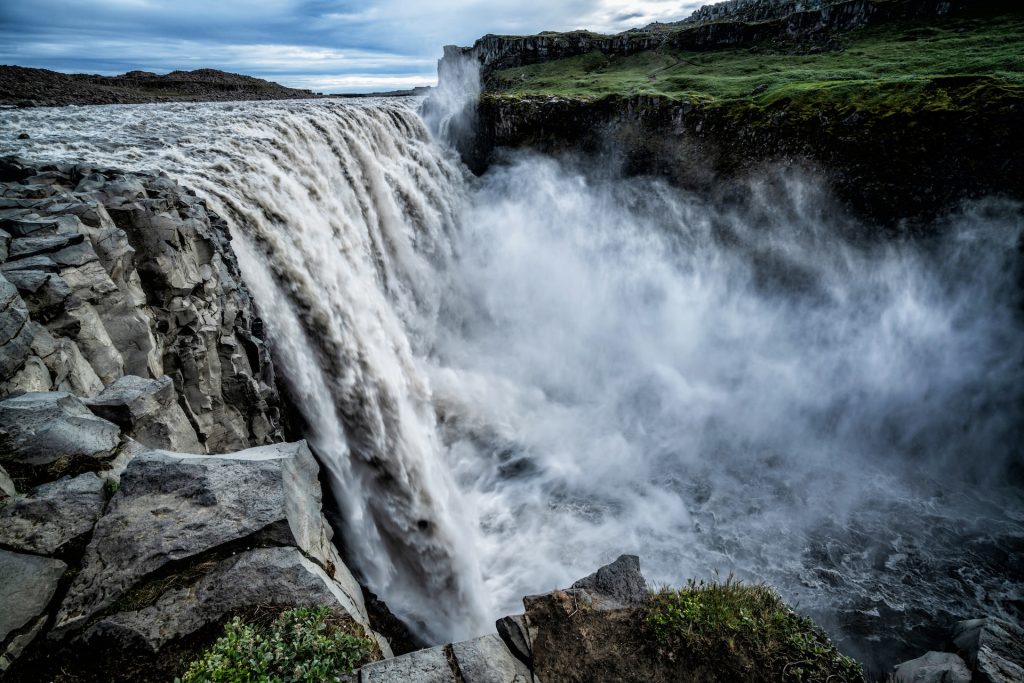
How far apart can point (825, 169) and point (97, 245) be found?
26413 millimetres

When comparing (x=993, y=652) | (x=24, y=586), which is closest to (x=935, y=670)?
(x=993, y=652)

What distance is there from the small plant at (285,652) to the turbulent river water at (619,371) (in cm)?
642

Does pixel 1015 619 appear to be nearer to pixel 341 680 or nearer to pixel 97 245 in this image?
pixel 341 680

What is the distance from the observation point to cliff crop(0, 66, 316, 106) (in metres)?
24.3

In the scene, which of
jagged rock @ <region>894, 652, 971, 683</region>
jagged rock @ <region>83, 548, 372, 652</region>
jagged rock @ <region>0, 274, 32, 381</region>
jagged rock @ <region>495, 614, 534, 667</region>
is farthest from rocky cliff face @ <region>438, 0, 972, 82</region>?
jagged rock @ <region>83, 548, 372, 652</region>

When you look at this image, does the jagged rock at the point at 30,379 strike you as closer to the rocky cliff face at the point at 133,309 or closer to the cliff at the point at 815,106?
the rocky cliff face at the point at 133,309

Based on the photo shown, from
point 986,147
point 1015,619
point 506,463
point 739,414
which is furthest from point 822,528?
point 986,147

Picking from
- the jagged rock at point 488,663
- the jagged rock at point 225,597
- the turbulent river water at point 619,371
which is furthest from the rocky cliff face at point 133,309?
the jagged rock at point 488,663

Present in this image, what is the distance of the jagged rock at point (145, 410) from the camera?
601 centimetres

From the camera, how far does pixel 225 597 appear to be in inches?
A: 181

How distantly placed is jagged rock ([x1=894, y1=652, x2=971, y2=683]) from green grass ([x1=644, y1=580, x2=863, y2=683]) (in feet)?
10.9

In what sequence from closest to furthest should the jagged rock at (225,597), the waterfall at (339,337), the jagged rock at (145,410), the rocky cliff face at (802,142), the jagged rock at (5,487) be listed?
the jagged rock at (225,597) → the jagged rock at (5,487) → the jagged rock at (145,410) → the waterfall at (339,337) → the rocky cliff face at (802,142)

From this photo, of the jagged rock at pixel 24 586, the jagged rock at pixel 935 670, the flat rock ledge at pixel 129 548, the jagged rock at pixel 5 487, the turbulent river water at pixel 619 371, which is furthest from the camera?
the turbulent river water at pixel 619 371

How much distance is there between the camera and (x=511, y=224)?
26812mm
